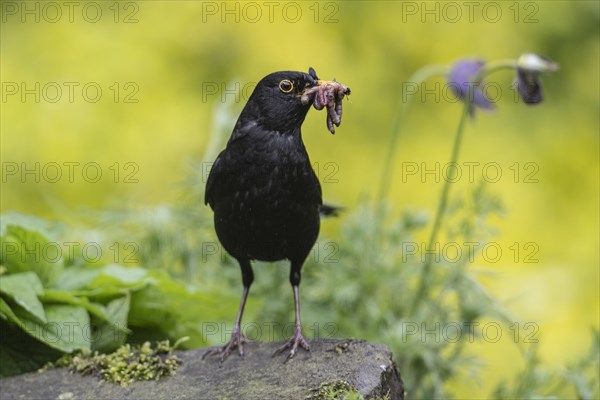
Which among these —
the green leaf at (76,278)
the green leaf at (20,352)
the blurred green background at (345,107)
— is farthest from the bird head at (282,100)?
the blurred green background at (345,107)

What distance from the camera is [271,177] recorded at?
254 centimetres

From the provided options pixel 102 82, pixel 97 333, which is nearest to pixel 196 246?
pixel 97 333

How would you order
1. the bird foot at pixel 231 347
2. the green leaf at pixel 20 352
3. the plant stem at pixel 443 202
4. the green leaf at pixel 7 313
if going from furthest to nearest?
1. the plant stem at pixel 443 202
2. the green leaf at pixel 20 352
3. the green leaf at pixel 7 313
4. the bird foot at pixel 231 347

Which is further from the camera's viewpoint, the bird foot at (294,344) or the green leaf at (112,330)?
the green leaf at (112,330)

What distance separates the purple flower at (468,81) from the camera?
353 cm

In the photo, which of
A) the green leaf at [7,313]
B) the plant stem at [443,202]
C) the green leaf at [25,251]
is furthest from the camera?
the plant stem at [443,202]

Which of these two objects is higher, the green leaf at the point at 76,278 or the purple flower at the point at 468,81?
the purple flower at the point at 468,81

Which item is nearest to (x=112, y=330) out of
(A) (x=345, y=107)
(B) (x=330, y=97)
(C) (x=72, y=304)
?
(C) (x=72, y=304)

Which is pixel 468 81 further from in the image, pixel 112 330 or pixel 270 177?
pixel 112 330

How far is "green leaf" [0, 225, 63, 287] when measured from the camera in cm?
307

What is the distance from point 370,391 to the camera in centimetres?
229

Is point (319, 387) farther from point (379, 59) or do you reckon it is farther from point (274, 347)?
point (379, 59)

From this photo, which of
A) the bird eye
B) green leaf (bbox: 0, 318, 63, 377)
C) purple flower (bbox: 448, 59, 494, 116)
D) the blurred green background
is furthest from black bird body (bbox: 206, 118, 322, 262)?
the blurred green background

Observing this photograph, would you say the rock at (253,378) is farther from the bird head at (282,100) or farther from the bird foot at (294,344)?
the bird head at (282,100)
